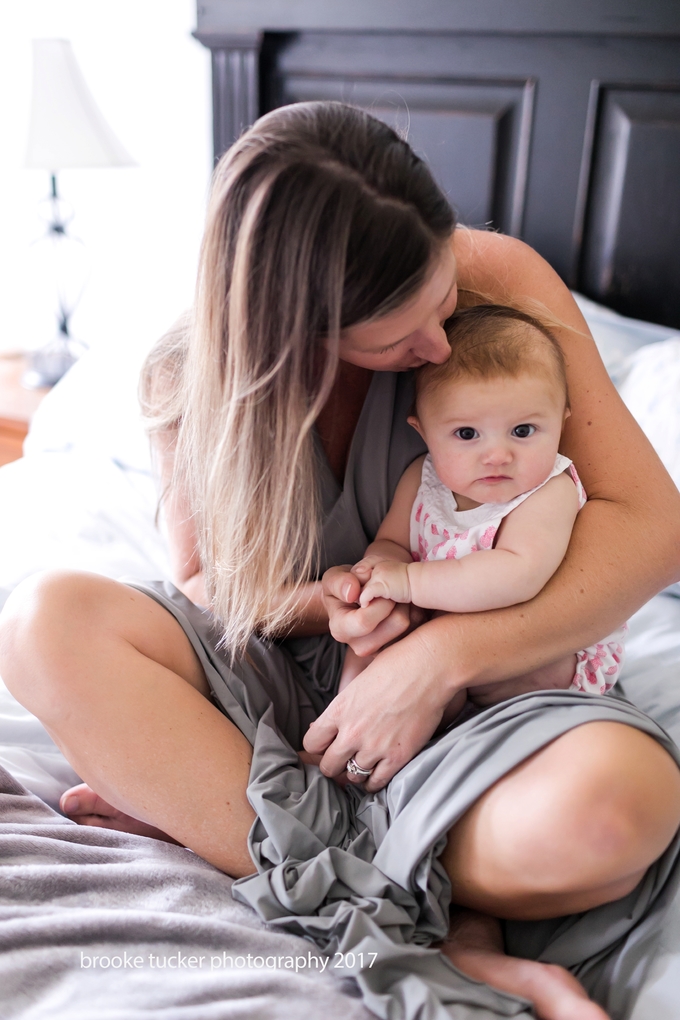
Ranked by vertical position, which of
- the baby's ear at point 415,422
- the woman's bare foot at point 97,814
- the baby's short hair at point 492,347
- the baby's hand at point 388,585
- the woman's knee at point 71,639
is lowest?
the woman's bare foot at point 97,814

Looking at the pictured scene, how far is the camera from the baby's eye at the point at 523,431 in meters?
0.87

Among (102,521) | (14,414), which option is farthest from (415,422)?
(14,414)

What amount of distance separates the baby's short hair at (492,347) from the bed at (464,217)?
46 cm

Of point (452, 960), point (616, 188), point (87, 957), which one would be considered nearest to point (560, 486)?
point (452, 960)

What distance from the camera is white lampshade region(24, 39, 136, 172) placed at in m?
1.95

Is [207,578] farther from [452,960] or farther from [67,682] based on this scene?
[452,960]

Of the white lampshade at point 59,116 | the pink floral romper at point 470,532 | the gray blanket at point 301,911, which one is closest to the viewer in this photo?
the gray blanket at point 301,911

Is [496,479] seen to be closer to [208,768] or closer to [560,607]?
[560,607]

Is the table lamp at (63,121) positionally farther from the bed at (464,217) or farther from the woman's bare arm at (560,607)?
the woman's bare arm at (560,607)

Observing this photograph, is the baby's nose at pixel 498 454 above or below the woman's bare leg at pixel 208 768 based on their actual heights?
above

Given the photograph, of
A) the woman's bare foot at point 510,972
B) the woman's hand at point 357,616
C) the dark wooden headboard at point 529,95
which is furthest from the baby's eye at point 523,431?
the dark wooden headboard at point 529,95

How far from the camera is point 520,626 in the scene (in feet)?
2.87

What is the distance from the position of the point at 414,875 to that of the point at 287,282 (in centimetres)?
55

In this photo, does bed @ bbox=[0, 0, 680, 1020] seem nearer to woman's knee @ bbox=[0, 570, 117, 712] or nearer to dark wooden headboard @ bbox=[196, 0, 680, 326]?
dark wooden headboard @ bbox=[196, 0, 680, 326]
